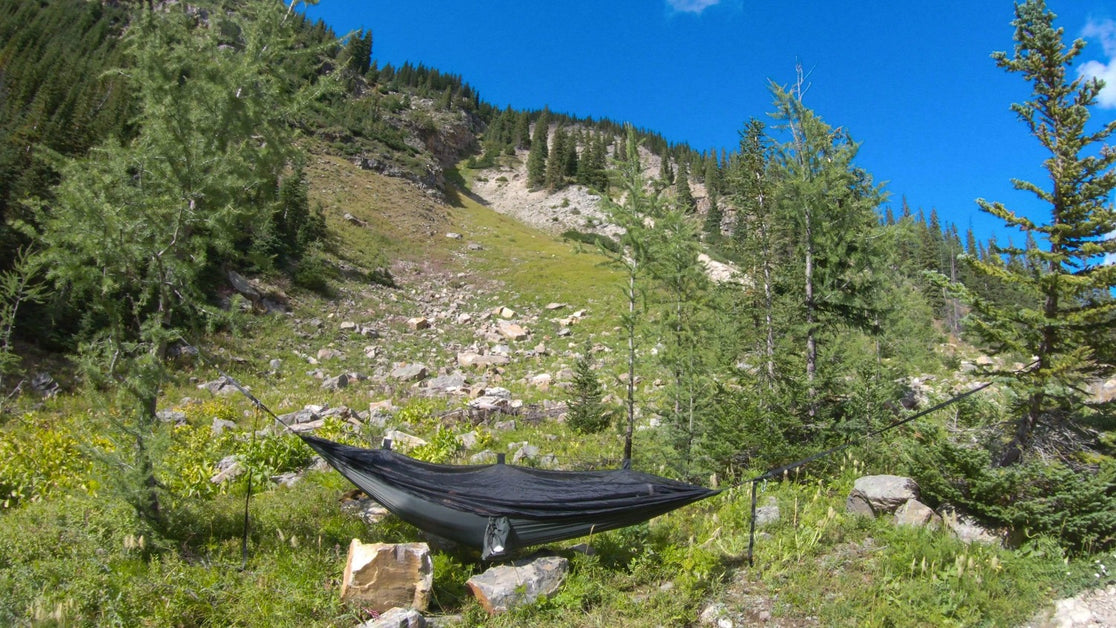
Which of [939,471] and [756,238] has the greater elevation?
[756,238]

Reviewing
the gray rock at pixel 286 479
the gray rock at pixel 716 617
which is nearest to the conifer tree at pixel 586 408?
the gray rock at pixel 286 479

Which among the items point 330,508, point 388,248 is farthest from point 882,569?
point 388,248

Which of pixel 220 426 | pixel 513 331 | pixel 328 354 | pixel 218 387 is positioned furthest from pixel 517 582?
pixel 513 331

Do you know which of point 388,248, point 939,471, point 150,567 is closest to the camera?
point 150,567

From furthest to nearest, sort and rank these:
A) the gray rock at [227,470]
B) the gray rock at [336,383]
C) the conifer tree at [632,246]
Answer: the gray rock at [336,383]
the conifer tree at [632,246]
the gray rock at [227,470]

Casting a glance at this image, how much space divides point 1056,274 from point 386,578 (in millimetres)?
7571

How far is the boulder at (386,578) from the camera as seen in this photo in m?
4.91

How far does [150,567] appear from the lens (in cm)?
495

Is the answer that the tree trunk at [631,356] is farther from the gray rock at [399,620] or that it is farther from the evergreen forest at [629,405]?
the gray rock at [399,620]

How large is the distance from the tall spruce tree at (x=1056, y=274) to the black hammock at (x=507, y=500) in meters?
3.97

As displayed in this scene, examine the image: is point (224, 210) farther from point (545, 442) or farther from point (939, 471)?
point (939, 471)

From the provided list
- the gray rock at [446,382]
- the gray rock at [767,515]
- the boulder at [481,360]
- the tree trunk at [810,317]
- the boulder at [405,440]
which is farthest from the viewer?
the boulder at [481,360]

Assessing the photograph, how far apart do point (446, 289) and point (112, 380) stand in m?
26.1

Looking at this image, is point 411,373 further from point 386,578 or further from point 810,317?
point 386,578
